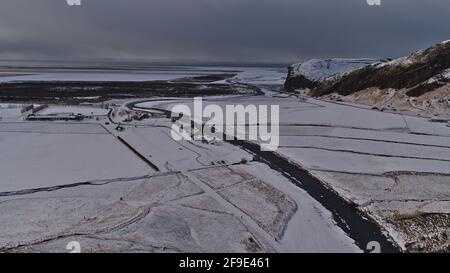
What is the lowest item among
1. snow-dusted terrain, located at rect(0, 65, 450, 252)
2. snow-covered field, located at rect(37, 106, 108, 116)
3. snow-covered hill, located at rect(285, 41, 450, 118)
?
snow-dusted terrain, located at rect(0, 65, 450, 252)

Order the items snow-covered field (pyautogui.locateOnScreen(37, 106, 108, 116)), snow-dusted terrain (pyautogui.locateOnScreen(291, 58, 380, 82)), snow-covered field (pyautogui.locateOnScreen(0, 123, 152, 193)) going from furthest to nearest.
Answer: snow-dusted terrain (pyautogui.locateOnScreen(291, 58, 380, 82)) → snow-covered field (pyautogui.locateOnScreen(37, 106, 108, 116)) → snow-covered field (pyautogui.locateOnScreen(0, 123, 152, 193))

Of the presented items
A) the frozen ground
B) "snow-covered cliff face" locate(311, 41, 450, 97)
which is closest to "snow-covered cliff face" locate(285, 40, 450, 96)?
"snow-covered cliff face" locate(311, 41, 450, 97)

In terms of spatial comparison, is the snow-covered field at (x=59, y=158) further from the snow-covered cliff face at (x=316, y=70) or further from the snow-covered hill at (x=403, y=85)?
the snow-covered cliff face at (x=316, y=70)

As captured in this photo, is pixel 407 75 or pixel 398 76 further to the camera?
pixel 398 76

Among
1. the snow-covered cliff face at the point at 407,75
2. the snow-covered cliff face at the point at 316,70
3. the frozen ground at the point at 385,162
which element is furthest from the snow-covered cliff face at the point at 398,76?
the frozen ground at the point at 385,162

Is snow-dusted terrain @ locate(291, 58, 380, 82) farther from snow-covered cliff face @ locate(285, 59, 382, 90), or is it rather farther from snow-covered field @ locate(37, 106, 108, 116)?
snow-covered field @ locate(37, 106, 108, 116)

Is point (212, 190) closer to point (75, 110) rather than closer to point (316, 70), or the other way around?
point (75, 110)

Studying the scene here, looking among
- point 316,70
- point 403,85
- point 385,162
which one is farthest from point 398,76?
point 385,162
